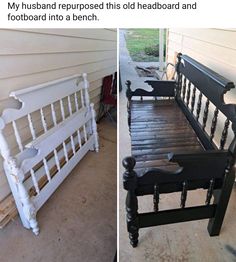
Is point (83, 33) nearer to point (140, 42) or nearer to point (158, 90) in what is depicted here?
point (158, 90)

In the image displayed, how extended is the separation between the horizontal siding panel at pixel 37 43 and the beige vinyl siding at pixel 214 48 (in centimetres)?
93

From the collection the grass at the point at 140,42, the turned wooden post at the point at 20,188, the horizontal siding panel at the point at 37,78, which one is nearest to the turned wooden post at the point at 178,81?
the grass at the point at 140,42

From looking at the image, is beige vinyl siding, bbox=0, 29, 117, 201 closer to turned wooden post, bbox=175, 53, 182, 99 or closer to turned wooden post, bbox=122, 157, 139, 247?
turned wooden post, bbox=122, 157, 139, 247

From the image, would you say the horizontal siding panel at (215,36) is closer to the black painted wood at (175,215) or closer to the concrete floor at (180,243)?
the concrete floor at (180,243)

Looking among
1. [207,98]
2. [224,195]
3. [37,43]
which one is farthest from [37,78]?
[224,195]

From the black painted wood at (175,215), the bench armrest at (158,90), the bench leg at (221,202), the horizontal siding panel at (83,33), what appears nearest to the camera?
the bench leg at (221,202)

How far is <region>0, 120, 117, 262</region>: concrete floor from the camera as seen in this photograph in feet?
4.52

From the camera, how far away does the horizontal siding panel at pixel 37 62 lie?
4.64 feet

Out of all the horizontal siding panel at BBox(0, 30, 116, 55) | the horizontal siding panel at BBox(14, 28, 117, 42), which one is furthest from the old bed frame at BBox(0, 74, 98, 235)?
the horizontal siding panel at BBox(14, 28, 117, 42)

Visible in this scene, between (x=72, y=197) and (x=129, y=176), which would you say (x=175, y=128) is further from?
(x=72, y=197)

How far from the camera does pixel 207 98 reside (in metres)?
1.47

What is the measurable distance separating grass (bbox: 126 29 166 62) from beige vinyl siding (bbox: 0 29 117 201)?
78 centimetres

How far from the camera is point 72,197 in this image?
71.4 inches

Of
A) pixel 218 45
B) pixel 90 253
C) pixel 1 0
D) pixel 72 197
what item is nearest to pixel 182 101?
pixel 218 45
